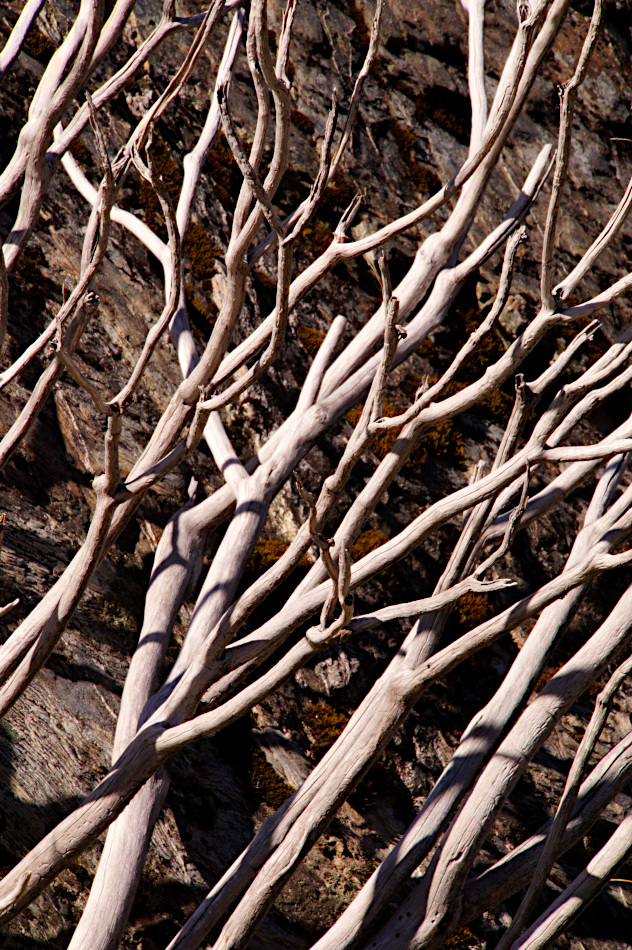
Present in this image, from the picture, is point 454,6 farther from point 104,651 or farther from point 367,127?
point 104,651

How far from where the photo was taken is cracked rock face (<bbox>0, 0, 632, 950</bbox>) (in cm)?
295

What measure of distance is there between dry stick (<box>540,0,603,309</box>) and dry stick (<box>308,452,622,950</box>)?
1.17m

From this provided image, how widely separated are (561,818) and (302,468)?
2183mm

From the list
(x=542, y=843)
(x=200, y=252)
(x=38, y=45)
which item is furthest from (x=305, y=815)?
(x=38, y=45)

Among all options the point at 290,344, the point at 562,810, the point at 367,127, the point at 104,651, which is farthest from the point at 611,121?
the point at 104,651

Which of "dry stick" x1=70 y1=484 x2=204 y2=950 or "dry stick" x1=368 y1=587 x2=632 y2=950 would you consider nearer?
"dry stick" x1=70 y1=484 x2=204 y2=950

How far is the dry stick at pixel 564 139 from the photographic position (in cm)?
208

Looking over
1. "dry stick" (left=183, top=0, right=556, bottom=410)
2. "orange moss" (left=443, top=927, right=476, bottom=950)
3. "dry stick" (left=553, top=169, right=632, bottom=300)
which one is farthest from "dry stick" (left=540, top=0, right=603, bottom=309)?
"orange moss" (left=443, top=927, right=476, bottom=950)

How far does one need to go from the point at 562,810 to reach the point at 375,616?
110 cm

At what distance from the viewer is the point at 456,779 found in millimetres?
2693

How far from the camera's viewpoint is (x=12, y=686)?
2.31 m

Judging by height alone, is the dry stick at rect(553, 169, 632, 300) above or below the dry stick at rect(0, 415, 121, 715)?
above

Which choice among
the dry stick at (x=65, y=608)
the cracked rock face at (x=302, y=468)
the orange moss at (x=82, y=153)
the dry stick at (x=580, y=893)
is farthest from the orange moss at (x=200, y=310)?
the dry stick at (x=580, y=893)

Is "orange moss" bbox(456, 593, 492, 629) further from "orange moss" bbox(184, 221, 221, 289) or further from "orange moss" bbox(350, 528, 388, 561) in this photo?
"orange moss" bbox(184, 221, 221, 289)
